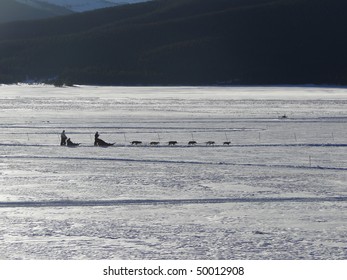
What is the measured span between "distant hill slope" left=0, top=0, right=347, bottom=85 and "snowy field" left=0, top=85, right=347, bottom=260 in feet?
344

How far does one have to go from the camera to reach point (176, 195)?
66.8 feet

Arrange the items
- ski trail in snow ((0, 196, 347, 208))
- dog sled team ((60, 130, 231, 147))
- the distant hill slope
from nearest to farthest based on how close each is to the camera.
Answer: ski trail in snow ((0, 196, 347, 208))
dog sled team ((60, 130, 231, 147))
the distant hill slope

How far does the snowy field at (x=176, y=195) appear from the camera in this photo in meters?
15.0

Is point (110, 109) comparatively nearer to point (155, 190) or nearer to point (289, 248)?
point (155, 190)

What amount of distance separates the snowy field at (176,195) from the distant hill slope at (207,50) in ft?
344

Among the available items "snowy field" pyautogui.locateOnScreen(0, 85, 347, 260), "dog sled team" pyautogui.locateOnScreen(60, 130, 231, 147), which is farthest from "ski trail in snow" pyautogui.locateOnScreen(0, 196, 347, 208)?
"dog sled team" pyautogui.locateOnScreen(60, 130, 231, 147)

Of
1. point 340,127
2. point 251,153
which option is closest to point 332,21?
point 340,127

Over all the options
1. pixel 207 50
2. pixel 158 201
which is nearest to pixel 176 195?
pixel 158 201

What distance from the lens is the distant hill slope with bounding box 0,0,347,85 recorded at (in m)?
152

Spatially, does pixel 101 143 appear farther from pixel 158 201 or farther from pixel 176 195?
pixel 158 201

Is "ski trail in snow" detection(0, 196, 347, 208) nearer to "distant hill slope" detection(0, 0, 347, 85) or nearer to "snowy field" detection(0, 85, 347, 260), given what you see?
"snowy field" detection(0, 85, 347, 260)

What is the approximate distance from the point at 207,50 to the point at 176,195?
493ft

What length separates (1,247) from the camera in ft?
48.9
